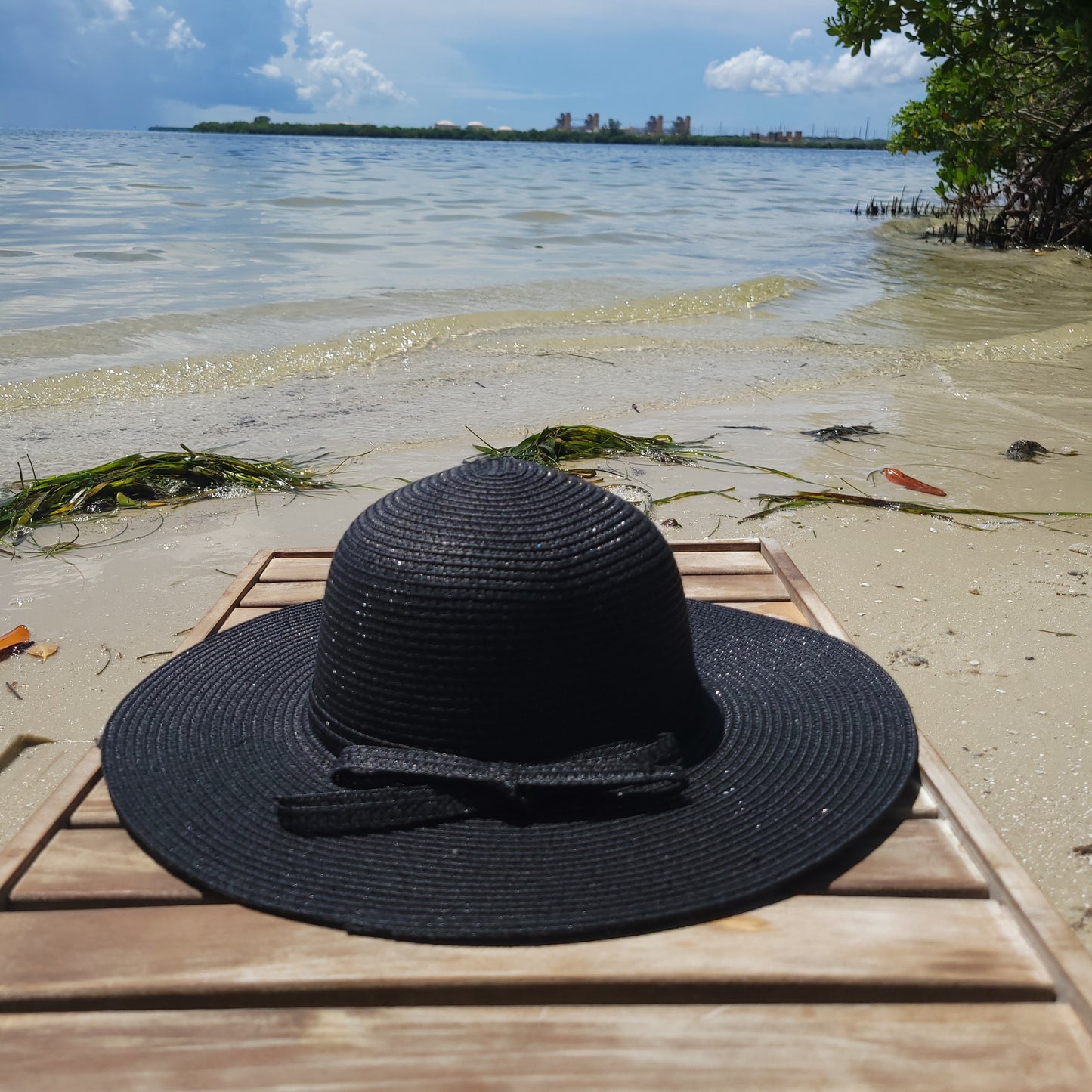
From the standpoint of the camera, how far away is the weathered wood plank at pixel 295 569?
357 cm

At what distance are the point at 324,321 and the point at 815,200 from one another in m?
26.8

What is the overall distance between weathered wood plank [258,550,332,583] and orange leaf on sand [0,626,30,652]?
3.01ft

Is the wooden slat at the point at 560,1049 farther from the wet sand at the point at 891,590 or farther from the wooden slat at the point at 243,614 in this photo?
Result: the wooden slat at the point at 243,614

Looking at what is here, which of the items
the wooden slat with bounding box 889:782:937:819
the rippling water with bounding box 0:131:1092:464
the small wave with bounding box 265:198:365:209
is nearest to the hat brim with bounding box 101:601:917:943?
the wooden slat with bounding box 889:782:937:819

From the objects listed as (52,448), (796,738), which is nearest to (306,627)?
(796,738)

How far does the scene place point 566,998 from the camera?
154 cm

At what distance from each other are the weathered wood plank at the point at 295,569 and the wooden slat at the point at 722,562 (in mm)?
1257

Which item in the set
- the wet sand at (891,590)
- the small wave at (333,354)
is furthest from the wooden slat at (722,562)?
the small wave at (333,354)

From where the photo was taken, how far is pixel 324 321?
1174 centimetres

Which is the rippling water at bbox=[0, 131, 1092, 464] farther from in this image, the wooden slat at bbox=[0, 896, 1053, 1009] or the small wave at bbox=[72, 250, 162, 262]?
the wooden slat at bbox=[0, 896, 1053, 1009]

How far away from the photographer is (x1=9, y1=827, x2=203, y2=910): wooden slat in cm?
177

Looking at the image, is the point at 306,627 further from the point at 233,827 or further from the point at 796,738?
the point at 796,738

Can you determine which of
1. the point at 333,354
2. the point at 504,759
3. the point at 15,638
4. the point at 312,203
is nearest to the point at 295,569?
the point at 15,638

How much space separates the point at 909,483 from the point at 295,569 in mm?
3280
